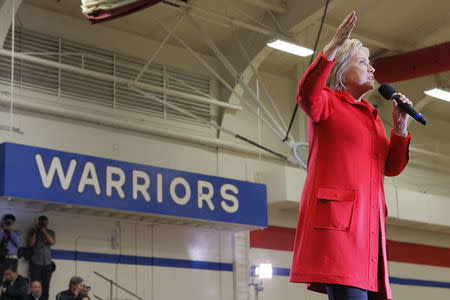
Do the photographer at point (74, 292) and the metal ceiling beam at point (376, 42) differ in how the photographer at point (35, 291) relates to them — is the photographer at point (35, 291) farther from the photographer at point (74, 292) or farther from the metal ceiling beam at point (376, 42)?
the metal ceiling beam at point (376, 42)

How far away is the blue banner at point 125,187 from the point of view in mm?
10953

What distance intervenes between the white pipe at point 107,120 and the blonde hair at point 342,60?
9567 millimetres

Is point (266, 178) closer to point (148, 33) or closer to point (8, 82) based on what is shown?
point (148, 33)

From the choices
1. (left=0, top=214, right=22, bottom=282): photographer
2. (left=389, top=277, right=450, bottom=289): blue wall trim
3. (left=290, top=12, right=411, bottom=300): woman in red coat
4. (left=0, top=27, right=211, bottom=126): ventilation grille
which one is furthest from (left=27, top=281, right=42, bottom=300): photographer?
(left=290, top=12, right=411, bottom=300): woman in red coat

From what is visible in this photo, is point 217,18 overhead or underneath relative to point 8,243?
overhead

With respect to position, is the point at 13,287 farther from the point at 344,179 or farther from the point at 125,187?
the point at 344,179

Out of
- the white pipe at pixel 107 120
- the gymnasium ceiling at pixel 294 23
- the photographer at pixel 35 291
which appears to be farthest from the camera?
the gymnasium ceiling at pixel 294 23

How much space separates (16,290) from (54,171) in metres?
1.72

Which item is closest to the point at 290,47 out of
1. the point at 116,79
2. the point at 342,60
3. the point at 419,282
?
the point at 116,79

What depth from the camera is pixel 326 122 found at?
2975 millimetres

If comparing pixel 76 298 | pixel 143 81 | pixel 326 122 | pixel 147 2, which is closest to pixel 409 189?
pixel 143 81

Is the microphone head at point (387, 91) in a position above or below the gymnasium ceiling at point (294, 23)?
below

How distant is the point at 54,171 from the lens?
36.9ft

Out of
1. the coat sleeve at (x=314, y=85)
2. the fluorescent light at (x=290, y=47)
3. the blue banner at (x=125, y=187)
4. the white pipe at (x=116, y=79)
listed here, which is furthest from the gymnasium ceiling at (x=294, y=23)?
the coat sleeve at (x=314, y=85)
